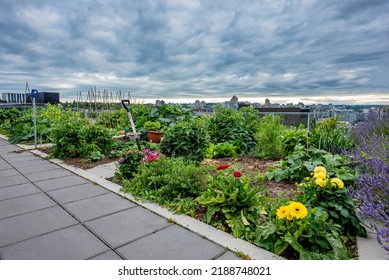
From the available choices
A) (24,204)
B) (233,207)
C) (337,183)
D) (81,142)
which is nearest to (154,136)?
(81,142)

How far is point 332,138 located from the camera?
12.2 feet

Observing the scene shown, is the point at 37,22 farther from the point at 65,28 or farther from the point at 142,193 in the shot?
the point at 142,193

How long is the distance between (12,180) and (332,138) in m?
4.57

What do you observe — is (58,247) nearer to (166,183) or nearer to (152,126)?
(166,183)

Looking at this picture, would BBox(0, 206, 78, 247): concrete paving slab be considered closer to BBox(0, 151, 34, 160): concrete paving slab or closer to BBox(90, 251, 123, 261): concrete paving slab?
BBox(90, 251, 123, 261): concrete paving slab

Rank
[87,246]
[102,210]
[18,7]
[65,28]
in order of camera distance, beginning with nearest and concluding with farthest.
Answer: [87,246]
[102,210]
[18,7]
[65,28]

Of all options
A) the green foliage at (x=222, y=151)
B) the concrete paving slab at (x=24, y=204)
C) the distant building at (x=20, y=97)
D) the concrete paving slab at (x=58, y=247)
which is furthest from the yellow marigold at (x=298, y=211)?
the distant building at (x=20, y=97)

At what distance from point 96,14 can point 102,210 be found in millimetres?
3519

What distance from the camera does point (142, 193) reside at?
2.66m

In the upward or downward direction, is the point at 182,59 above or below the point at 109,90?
above

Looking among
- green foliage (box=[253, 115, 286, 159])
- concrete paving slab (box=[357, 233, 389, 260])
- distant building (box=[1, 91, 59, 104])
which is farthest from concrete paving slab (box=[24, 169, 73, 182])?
distant building (box=[1, 91, 59, 104])

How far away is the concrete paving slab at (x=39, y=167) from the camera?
12.7ft

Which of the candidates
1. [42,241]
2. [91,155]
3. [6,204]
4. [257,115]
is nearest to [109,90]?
[91,155]

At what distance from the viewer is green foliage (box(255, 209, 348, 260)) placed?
1566 millimetres
